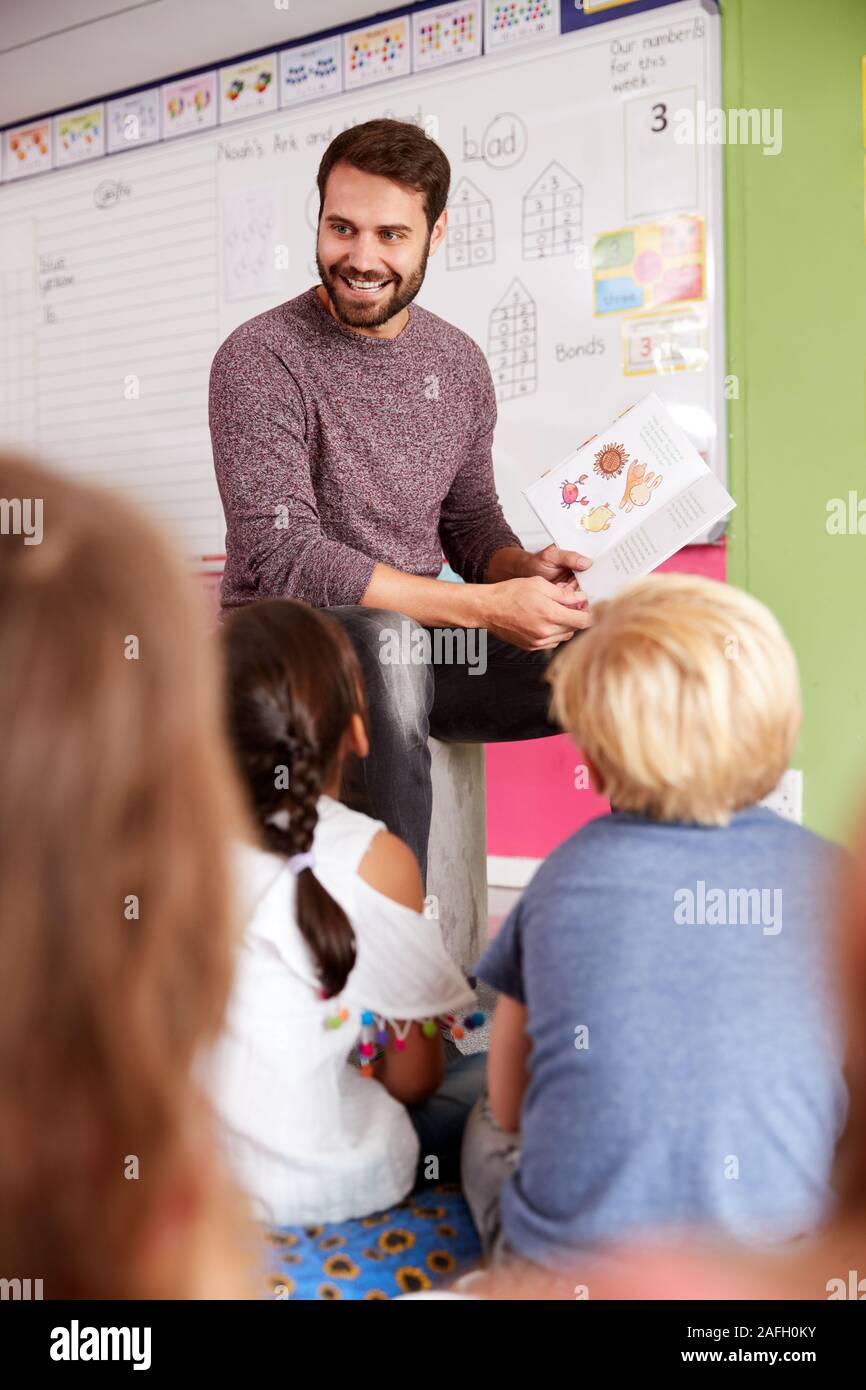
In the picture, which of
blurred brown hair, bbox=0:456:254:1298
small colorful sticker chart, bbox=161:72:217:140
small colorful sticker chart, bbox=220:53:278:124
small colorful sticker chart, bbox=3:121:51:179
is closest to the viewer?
blurred brown hair, bbox=0:456:254:1298

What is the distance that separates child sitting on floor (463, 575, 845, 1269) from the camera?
31.6 inches

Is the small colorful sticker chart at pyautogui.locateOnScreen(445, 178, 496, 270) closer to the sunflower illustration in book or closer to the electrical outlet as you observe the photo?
the sunflower illustration in book

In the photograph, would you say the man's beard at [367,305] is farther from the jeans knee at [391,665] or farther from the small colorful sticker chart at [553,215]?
the small colorful sticker chart at [553,215]

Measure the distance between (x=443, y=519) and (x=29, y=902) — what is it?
1.56 m

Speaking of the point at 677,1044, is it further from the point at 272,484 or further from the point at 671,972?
the point at 272,484

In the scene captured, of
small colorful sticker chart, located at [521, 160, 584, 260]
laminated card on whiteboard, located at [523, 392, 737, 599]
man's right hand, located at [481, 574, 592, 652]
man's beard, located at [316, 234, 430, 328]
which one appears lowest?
man's right hand, located at [481, 574, 592, 652]

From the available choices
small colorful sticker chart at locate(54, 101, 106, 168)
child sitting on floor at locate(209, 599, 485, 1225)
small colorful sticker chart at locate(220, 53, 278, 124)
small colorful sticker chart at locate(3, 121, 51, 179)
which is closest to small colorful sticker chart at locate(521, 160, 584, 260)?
small colorful sticker chart at locate(220, 53, 278, 124)

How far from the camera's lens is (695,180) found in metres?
2.29

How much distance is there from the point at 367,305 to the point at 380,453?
21cm

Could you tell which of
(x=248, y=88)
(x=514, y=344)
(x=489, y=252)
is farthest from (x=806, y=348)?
(x=248, y=88)

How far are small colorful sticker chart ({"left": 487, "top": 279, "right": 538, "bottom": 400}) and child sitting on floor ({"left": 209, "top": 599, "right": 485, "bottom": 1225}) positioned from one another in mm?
1557

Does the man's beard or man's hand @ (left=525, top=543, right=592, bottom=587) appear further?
the man's beard

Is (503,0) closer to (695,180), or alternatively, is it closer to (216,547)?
(695,180)

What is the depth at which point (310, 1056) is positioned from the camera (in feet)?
3.14
